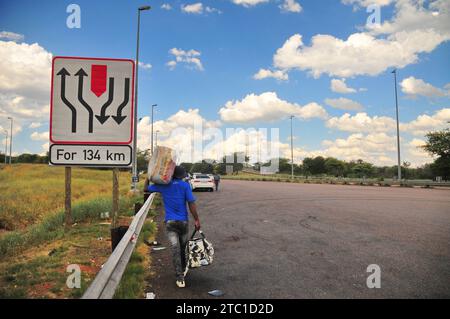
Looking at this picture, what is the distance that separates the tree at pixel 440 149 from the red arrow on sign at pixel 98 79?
60179 mm

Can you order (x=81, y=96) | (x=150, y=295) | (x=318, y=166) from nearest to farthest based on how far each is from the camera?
(x=150, y=295) → (x=81, y=96) → (x=318, y=166)

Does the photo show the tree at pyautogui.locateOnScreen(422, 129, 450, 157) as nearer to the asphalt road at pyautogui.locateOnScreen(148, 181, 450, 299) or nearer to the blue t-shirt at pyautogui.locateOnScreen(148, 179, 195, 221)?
the asphalt road at pyautogui.locateOnScreen(148, 181, 450, 299)

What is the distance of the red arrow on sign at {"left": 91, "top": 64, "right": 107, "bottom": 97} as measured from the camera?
5566 mm

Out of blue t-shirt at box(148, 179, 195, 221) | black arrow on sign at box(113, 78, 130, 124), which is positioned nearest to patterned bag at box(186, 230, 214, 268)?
blue t-shirt at box(148, 179, 195, 221)

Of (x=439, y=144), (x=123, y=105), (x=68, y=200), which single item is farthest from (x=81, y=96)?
(x=439, y=144)

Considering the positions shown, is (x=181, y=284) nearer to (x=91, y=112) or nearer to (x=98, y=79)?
(x=91, y=112)

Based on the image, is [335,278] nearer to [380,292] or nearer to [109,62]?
[380,292]

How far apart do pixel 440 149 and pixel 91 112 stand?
60.5m

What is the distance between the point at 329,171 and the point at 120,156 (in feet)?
391

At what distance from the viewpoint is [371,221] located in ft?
38.1

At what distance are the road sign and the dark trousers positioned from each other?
1.25 metres

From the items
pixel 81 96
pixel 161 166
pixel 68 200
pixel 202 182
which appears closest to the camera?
pixel 161 166

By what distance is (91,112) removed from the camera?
18.5 ft
